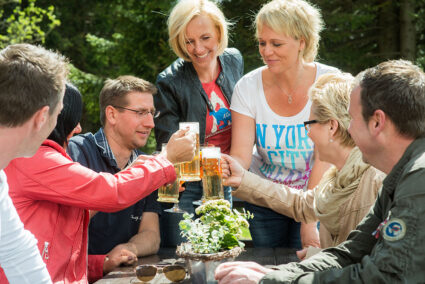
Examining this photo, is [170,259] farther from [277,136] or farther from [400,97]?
[400,97]

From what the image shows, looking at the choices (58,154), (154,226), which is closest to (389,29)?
(154,226)

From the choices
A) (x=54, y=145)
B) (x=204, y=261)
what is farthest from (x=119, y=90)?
(x=204, y=261)

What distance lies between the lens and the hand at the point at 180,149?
8.63ft

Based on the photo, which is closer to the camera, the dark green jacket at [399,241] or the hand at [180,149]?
the dark green jacket at [399,241]

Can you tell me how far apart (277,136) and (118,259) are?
52.7 inches

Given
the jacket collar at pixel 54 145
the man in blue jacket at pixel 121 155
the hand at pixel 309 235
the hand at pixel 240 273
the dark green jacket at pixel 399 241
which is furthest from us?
the hand at pixel 309 235

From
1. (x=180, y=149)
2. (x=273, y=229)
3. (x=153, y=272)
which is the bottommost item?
(x=273, y=229)

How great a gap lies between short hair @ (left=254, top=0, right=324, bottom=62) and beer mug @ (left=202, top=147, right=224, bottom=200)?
1.11 metres

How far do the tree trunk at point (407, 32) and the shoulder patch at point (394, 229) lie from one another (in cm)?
1046

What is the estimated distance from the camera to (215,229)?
2.26 meters

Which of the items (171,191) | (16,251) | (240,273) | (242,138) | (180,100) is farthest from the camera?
(180,100)

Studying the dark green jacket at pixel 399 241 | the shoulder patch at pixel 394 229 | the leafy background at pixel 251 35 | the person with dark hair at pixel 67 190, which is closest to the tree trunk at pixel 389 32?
the leafy background at pixel 251 35

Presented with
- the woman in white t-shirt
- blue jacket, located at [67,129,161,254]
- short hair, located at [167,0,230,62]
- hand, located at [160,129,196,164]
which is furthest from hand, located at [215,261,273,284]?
short hair, located at [167,0,230,62]

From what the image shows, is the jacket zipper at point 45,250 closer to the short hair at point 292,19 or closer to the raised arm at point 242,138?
the raised arm at point 242,138
